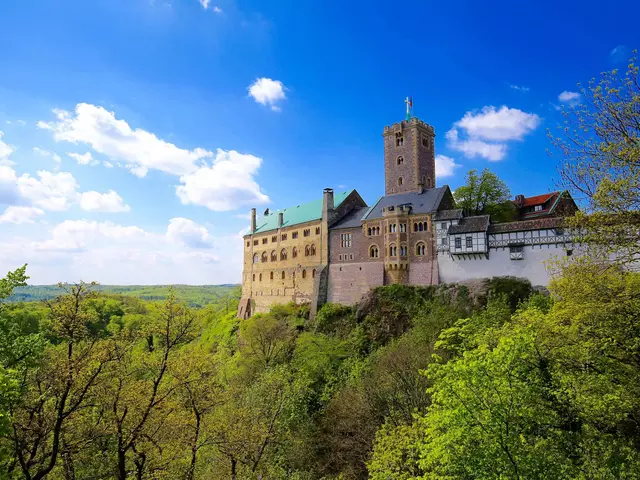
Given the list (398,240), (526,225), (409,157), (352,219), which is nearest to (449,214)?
(398,240)

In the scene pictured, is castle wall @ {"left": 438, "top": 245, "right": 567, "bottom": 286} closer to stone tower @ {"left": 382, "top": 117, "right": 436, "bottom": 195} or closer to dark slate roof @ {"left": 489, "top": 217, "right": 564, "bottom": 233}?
dark slate roof @ {"left": 489, "top": 217, "right": 564, "bottom": 233}

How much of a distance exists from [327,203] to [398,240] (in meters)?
11.7

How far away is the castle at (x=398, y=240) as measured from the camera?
3719 centimetres

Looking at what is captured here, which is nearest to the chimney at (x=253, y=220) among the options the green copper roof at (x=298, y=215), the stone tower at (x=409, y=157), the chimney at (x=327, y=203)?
the green copper roof at (x=298, y=215)

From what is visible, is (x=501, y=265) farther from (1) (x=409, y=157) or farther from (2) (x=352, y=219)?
(2) (x=352, y=219)

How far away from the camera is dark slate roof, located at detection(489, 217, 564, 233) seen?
34.9 meters

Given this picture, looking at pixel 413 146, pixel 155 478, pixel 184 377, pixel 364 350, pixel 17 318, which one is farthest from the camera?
pixel 413 146

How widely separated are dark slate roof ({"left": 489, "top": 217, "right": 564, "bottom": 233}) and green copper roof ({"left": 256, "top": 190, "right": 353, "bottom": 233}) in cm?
1988

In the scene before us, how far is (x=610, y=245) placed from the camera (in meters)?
13.6

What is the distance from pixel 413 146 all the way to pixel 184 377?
3871 cm

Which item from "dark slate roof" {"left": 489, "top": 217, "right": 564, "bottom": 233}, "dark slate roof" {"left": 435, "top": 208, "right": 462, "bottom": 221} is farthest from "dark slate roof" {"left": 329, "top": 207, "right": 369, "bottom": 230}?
"dark slate roof" {"left": 489, "top": 217, "right": 564, "bottom": 233}

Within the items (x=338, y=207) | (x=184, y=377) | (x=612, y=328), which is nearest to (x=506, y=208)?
(x=338, y=207)

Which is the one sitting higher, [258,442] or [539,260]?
[539,260]

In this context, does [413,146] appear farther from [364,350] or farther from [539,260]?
[364,350]
